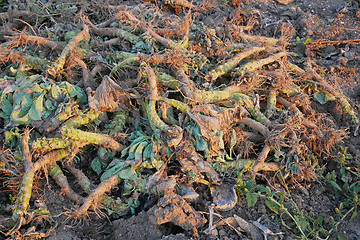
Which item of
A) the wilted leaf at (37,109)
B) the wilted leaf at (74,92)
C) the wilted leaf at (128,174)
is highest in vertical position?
the wilted leaf at (74,92)

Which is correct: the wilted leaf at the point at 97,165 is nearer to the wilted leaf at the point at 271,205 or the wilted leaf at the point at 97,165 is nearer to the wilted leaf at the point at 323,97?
the wilted leaf at the point at 271,205

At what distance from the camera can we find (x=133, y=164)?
2.58 metres

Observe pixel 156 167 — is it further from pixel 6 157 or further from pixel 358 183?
pixel 358 183

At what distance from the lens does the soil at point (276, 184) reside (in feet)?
7.58

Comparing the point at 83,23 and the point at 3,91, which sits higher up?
the point at 83,23

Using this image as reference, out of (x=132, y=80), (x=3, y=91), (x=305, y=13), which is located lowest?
(x=3, y=91)

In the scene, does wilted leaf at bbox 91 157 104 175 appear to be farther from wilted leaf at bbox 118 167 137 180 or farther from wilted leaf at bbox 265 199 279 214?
wilted leaf at bbox 265 199 279 214

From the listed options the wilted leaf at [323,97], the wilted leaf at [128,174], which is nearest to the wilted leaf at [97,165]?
the wilted leaf at [128,174]

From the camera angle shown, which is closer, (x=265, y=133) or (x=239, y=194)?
(x=239, y=194)

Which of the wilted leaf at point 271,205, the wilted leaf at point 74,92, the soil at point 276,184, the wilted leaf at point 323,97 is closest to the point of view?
the soil at point 276,184

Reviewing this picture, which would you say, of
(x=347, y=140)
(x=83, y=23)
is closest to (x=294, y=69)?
(x=347, y=140)

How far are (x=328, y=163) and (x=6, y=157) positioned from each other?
109 inches

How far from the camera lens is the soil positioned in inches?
→ 91.0

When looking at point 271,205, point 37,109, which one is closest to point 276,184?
point 271,205
